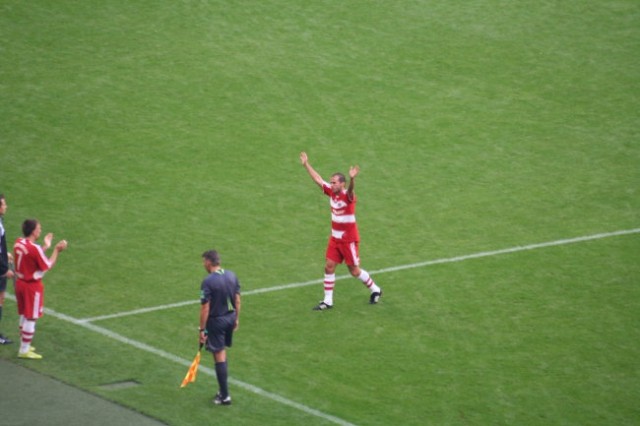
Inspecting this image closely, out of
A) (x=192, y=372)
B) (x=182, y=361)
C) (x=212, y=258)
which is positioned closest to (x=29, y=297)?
(x=182, y=361)

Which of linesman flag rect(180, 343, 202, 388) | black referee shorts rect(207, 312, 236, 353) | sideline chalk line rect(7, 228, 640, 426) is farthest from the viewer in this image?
sideline chalk line rect(7, 228, 640, 426)

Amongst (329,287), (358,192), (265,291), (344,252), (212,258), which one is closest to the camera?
(212,258)

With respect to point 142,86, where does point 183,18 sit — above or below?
above

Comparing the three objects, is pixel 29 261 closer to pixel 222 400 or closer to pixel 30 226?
pixel 30 226

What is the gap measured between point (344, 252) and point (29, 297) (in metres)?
5.28

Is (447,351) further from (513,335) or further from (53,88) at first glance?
(53,88)

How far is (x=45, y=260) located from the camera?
1605 centimetres

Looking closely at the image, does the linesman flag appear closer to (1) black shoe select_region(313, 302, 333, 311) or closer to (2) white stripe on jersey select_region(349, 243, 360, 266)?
(1) black shoe select_region(313, 302, 333, 311)

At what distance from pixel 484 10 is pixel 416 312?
642 inches

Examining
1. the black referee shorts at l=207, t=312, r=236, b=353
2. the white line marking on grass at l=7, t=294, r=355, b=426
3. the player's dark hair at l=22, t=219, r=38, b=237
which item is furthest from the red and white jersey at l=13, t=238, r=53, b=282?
the black referee shorts at l=207, t=312, r=236, b=353

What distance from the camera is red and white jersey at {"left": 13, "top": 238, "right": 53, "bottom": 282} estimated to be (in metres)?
16.0

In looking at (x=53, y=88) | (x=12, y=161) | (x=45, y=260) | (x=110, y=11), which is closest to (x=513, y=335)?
(x=45, y=260)

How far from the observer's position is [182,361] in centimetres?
1647

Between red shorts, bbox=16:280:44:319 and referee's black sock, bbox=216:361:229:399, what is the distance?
3279mm
